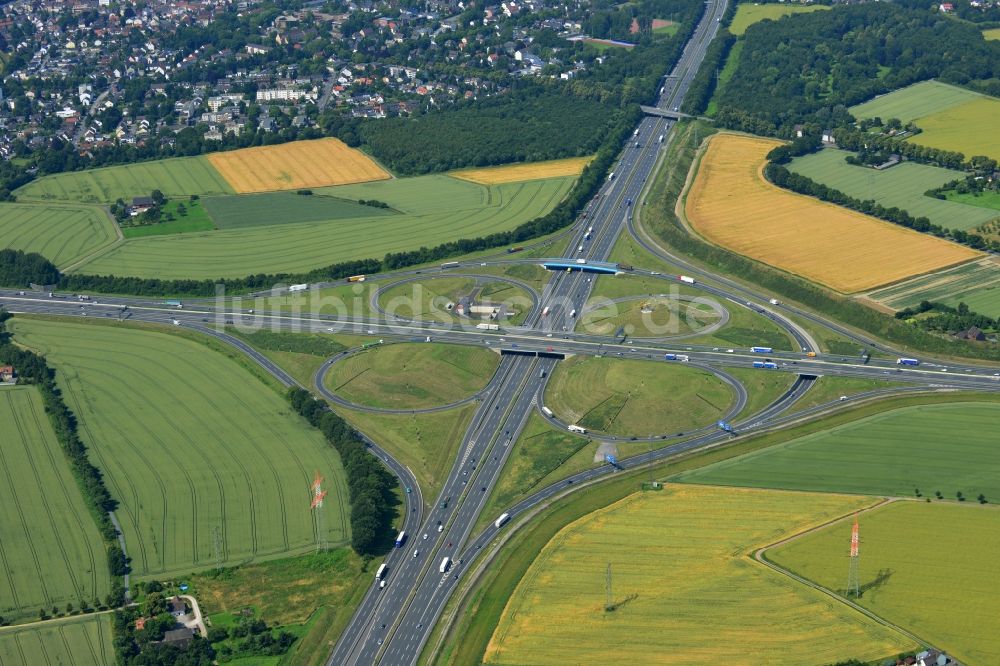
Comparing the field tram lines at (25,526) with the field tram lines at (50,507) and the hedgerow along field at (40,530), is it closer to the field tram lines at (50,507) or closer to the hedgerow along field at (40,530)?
the hedgerow along field at (40,530)

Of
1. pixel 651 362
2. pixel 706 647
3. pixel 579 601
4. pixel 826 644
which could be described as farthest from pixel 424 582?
pixel 651 362

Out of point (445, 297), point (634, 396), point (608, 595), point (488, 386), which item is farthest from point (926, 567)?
point (445, 297)

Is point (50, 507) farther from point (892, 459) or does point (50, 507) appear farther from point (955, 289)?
point (955, 289)

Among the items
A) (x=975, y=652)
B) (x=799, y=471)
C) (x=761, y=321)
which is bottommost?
(x=975, y=652)

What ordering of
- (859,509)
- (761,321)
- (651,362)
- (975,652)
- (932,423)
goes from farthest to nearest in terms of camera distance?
(761,321), (651,362), (932,423), (859,509), (975,652)

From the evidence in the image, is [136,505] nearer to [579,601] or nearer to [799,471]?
[579,601]

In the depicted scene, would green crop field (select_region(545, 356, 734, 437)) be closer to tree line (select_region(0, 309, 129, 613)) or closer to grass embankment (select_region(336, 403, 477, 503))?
grass embankment (select_region(336, 403, 477, 503))
